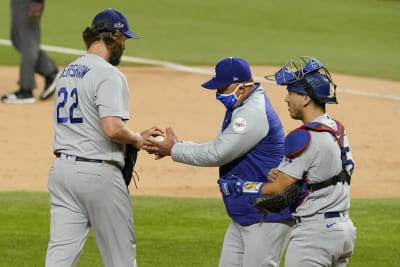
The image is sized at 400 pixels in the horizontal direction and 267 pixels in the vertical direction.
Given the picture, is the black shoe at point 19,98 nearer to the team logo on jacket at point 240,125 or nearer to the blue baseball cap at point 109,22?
the blue baseball cap at point 109,22

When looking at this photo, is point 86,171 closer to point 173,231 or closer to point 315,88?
point 315,88

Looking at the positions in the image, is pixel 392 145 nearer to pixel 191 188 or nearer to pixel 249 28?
pixel 191 188

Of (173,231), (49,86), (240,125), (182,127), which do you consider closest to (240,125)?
(240,125)

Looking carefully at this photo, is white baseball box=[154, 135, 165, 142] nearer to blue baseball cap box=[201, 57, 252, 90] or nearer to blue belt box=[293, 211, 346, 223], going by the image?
blue baseball cap box=[201, 57, 252, 90]

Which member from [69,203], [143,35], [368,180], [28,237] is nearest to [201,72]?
[143,35]

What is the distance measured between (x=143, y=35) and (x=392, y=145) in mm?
9242

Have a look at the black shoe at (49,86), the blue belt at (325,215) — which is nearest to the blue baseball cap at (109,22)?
the blue belt at (325,215)

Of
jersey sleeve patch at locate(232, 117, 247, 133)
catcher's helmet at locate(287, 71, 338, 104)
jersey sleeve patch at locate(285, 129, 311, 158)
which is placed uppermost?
catcher's helmet at locate(287, 71, 338, 104)

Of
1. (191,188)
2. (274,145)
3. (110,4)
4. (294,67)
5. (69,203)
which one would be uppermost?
(294,67)

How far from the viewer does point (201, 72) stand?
71.2 feet

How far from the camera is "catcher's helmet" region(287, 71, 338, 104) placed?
286 inches

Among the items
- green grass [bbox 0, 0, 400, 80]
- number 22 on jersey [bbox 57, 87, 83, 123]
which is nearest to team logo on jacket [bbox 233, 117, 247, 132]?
number 22 on jersey [bbox 57, 87, 83, 123]

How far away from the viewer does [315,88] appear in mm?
7266

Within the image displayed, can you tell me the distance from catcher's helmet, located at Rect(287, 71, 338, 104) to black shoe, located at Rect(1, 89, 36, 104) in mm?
11813
